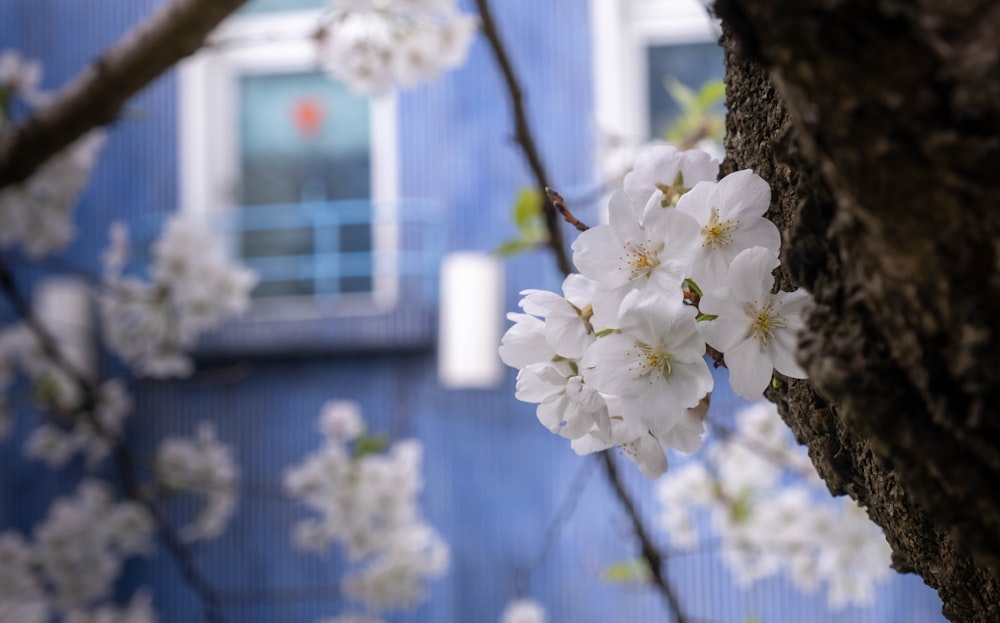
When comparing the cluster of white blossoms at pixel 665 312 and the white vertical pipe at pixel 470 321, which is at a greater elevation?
the cluster of white blossoms at pixel 665 312

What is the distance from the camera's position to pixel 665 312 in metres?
0.30

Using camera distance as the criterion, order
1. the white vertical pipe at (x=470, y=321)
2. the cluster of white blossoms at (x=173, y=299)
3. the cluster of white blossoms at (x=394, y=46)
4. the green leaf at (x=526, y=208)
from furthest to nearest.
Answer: the white vertical pipe at (x=470, y=321) < the cluster of white blossoms at (x=173, y=299) < the cluster of white blossoms at (x=394, y=46) < the green leaf at (x=526, y=208)

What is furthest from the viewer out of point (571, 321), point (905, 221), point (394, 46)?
point (394, 46)

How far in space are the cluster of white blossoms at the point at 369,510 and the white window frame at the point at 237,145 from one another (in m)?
1.02

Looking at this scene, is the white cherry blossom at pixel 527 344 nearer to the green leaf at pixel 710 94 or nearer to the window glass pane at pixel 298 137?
the green leaf at pixel 710 94

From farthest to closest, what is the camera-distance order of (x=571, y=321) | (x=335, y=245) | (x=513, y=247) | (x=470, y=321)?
(x=335, y=245) → (x=470, y=321) → (x=513, y=247) → (x=571, y=321)

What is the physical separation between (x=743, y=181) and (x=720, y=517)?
1.47 m

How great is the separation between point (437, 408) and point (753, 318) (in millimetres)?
2668

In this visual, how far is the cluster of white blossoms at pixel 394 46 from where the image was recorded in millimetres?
1491

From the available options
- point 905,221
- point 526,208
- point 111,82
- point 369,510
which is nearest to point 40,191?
point 111,82

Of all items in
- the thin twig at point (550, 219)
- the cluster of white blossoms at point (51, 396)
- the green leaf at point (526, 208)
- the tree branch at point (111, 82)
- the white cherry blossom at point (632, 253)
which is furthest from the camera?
the cluster of white blossoms at point (51, 396)

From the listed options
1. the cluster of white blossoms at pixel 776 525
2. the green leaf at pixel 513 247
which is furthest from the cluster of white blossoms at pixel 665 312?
the cluster of white blossoms at pixel 776 525

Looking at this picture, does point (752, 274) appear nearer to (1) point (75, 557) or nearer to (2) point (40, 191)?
(2) point (40, 191)

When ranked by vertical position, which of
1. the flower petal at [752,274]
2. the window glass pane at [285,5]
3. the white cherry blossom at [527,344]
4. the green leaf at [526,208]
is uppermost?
the window glass pane at [285,5]
